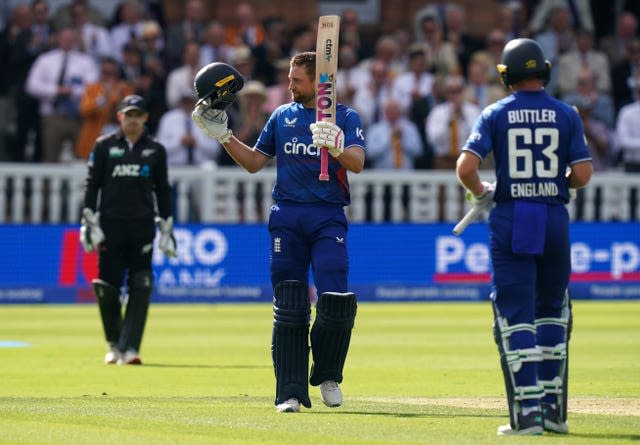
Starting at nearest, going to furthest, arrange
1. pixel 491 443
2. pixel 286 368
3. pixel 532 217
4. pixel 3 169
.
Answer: pixel 491 443 → pixel 532 217 → pixel 286 368 → pixel 3 169

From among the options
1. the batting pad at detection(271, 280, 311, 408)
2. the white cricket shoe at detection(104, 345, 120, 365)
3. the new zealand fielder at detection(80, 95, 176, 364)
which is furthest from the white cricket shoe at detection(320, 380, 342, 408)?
the new zealand fielder at detection(80, 95, 176, 364)

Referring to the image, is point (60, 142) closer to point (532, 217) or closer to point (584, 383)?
point (584, 383)

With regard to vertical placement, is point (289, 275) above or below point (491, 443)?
above

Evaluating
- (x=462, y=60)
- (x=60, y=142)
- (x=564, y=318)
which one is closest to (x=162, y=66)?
(x=60, y=142)

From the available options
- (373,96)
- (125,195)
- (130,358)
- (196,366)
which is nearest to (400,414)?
(196,366)

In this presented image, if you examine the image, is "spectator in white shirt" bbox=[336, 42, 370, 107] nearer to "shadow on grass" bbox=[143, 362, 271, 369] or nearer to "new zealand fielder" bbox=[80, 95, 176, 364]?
"new zealand fielder" bbox=[80, 95, 176, 364]

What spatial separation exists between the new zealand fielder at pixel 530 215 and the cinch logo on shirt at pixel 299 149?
5.17ft

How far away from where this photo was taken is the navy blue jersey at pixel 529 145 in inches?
351

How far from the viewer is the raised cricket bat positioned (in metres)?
10.0

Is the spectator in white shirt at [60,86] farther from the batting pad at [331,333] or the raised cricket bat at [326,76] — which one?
the batting pad at [331,333]

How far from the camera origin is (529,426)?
866 cm

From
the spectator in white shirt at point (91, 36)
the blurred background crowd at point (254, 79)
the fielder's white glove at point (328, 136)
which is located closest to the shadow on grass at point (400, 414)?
the fielder's white glove at point (328, 136)

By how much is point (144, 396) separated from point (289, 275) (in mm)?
1707

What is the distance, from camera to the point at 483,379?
12.6 metres
